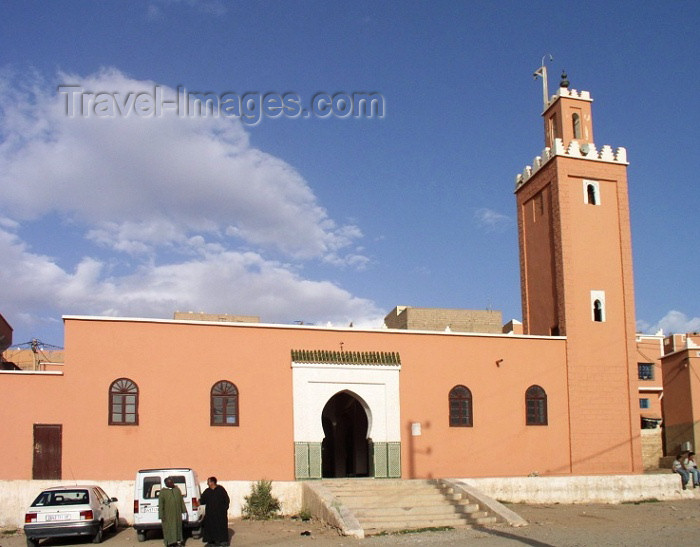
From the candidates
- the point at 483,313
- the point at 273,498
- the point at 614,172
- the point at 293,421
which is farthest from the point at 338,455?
the point at 483,313

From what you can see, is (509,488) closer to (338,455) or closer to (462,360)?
(462,360)

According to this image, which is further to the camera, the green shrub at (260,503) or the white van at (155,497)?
the green shrub at (260,503)

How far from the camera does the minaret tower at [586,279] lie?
25.2m

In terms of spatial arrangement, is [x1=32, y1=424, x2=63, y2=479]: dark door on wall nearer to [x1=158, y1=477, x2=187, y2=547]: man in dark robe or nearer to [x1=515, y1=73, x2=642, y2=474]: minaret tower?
[x1=158, y1=477, x2=187, y2=547]: man in dark robe

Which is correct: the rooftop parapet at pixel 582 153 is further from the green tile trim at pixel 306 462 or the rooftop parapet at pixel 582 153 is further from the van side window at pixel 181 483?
the van side window at pixel 181 483

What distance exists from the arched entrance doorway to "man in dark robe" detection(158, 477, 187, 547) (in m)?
12.7

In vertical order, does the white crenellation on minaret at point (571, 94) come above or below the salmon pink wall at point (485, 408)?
above

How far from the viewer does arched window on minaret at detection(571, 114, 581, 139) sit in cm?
2802

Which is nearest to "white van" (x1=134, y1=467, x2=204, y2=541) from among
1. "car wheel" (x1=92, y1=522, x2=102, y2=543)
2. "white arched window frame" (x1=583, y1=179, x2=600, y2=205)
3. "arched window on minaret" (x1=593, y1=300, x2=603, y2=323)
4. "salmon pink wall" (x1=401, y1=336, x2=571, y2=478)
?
"car wheel" (x1=92, y1=522, x2=102, y2=543)

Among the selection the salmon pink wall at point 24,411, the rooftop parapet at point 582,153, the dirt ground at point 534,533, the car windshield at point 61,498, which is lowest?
the dirt ground at point 534,533

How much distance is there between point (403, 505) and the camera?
19703mm

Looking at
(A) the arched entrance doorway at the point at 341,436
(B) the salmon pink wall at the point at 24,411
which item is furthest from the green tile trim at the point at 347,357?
(B) the salmon pink wall at the point at 24,411

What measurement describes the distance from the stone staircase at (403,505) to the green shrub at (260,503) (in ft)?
4.55

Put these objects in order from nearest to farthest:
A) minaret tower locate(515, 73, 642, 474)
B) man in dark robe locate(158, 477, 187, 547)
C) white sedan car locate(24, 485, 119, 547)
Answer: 1. man in dark robe locate(158, 477, 187, 547)
2. white sedan car locate(24, 485, 119, 547)
3. minaret tower locate(515, 73, 642, 474)
